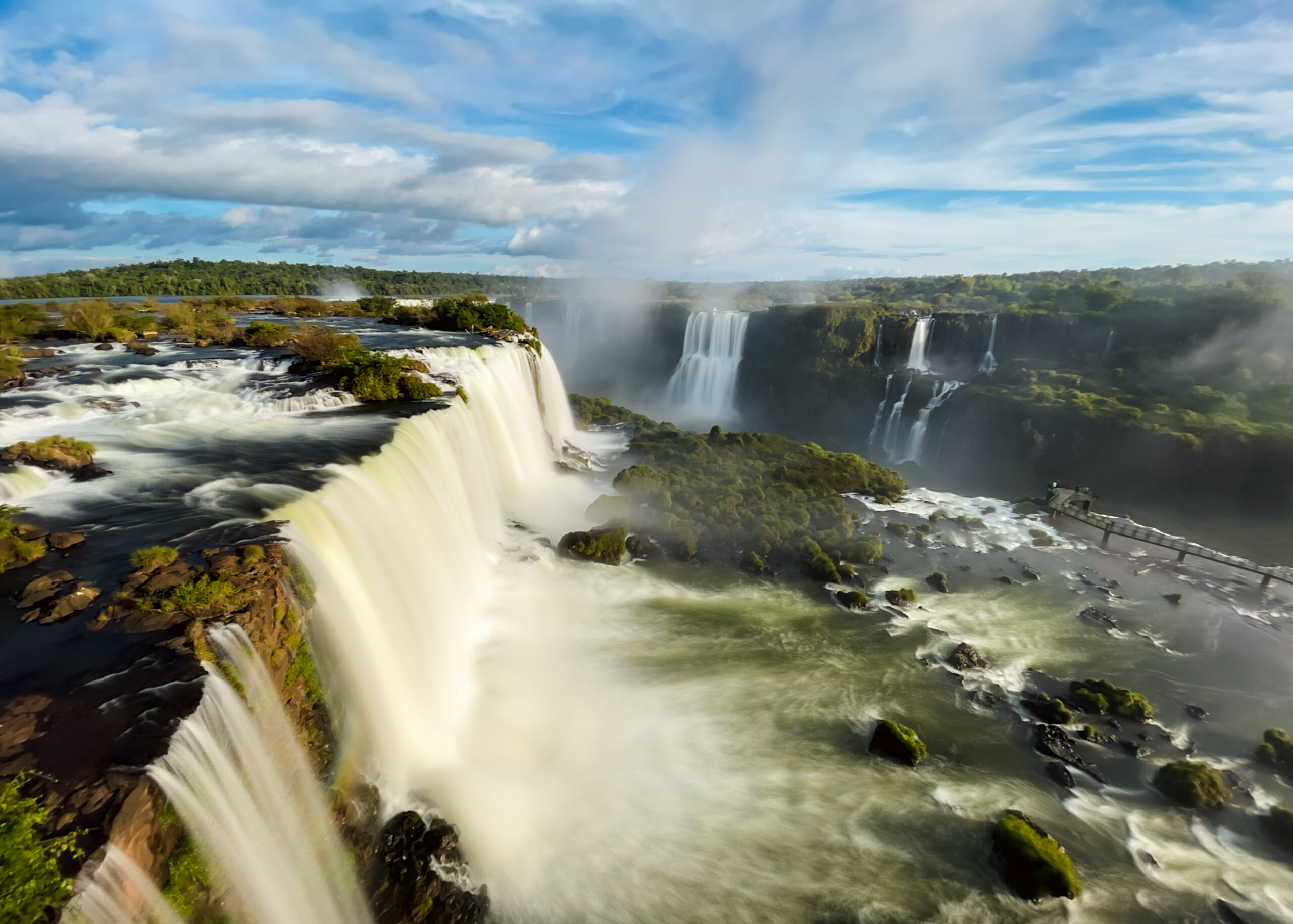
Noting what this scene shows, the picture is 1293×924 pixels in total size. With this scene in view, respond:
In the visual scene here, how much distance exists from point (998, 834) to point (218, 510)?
14.6 meters

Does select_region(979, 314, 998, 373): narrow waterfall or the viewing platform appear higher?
select_region(979, 314, 998, 373): narrow waterfall

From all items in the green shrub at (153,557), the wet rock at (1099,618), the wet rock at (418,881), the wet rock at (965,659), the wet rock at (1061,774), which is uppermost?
the green shrub at (153,557)

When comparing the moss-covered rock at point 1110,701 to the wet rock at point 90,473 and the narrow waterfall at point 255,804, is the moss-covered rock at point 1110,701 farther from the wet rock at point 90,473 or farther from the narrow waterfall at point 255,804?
the wet rock at point 90,473

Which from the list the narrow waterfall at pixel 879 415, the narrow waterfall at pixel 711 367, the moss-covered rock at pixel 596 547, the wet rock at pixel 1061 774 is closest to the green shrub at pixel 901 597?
the wet rock at pixel 1061 774

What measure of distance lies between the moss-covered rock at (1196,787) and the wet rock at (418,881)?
1265 centimetres

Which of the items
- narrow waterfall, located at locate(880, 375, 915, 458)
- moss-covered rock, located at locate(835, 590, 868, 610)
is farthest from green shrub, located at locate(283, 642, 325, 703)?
narrow waterfall, located at locate(880, 375, 915, 458)

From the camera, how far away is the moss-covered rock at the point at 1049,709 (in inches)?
484

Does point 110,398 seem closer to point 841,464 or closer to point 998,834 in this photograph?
point 998,834

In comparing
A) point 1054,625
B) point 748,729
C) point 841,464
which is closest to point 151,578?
point 748,729

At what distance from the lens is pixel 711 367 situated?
52844 millimetres

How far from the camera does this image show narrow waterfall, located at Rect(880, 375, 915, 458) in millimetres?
38250

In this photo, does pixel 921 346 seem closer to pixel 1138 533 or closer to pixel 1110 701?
pixel 1138 533

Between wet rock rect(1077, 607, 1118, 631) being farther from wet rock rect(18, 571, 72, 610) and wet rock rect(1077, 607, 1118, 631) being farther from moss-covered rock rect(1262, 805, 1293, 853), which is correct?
wet rock rect(18, 571, 72, 610)

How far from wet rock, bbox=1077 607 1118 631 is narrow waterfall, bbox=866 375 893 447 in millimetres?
23236
